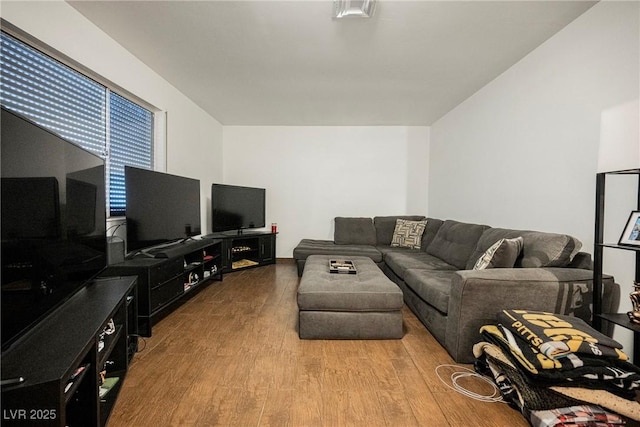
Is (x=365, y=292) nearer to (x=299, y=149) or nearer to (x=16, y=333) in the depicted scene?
(x=16, y=333)

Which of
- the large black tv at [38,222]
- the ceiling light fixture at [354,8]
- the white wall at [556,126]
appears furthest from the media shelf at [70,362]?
the white wall at [556,126]

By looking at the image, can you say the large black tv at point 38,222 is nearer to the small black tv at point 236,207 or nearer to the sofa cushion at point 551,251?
the small black tv at point 236,207

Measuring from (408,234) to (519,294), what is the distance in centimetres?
265

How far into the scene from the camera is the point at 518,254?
2.18 m

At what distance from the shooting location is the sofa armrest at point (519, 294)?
6.07 feet

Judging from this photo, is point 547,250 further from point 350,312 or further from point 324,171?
point 324,171

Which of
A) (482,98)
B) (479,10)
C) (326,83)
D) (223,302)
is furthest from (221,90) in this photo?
(482,98)

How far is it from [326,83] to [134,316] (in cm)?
289

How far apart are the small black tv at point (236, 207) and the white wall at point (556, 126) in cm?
323

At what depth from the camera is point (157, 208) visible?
2766mm

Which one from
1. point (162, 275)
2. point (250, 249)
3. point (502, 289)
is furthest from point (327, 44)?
point (250, 249)

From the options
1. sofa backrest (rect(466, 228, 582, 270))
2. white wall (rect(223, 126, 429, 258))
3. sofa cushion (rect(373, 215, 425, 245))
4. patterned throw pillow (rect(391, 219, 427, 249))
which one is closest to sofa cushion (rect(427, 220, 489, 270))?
patterned throw pillow (rect(391, 219, 427, 249))

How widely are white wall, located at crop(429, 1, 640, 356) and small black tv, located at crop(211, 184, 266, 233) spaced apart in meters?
3.23

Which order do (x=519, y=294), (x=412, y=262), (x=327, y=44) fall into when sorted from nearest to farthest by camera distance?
(x=519, y=294), (x=327, y=44), (x=412, y=262)
